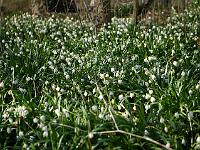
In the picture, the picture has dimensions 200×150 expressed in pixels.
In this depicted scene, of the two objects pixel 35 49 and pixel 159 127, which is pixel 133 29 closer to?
pixel 35 49

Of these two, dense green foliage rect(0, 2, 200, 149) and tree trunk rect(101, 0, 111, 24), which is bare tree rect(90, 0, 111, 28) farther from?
dense green foliage rect(0, 2, 200, 149)

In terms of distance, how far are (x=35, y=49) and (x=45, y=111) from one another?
320cm

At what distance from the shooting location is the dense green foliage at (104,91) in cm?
417

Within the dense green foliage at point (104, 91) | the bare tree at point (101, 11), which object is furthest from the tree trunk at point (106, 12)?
the dense green foliage at point (104, 91)

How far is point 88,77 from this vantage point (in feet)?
20.1

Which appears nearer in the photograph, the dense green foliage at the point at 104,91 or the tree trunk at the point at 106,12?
the dense green foliage at the point at 104,91

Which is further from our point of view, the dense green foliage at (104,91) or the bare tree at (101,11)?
the bare tree at (101,11)

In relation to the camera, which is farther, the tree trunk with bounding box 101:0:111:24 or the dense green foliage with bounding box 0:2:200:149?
the tree trunk with bounding box 101:0:111:24

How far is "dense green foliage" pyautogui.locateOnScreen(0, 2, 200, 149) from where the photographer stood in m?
4.17

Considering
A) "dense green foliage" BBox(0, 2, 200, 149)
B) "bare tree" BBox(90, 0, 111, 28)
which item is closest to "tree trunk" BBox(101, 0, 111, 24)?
"bare tree" BBox(90, 0, 111, 28)

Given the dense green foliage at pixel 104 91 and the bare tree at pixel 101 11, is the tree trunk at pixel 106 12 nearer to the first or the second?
the bare tree at pixel 101 11

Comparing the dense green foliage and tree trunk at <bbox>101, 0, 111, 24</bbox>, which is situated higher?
tree trunk at <bbox>101, 0, 111, 24</bbox>

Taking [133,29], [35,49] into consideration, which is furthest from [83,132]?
[133,29]

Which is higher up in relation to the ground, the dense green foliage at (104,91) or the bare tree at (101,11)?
the bare tree at (101,11)
